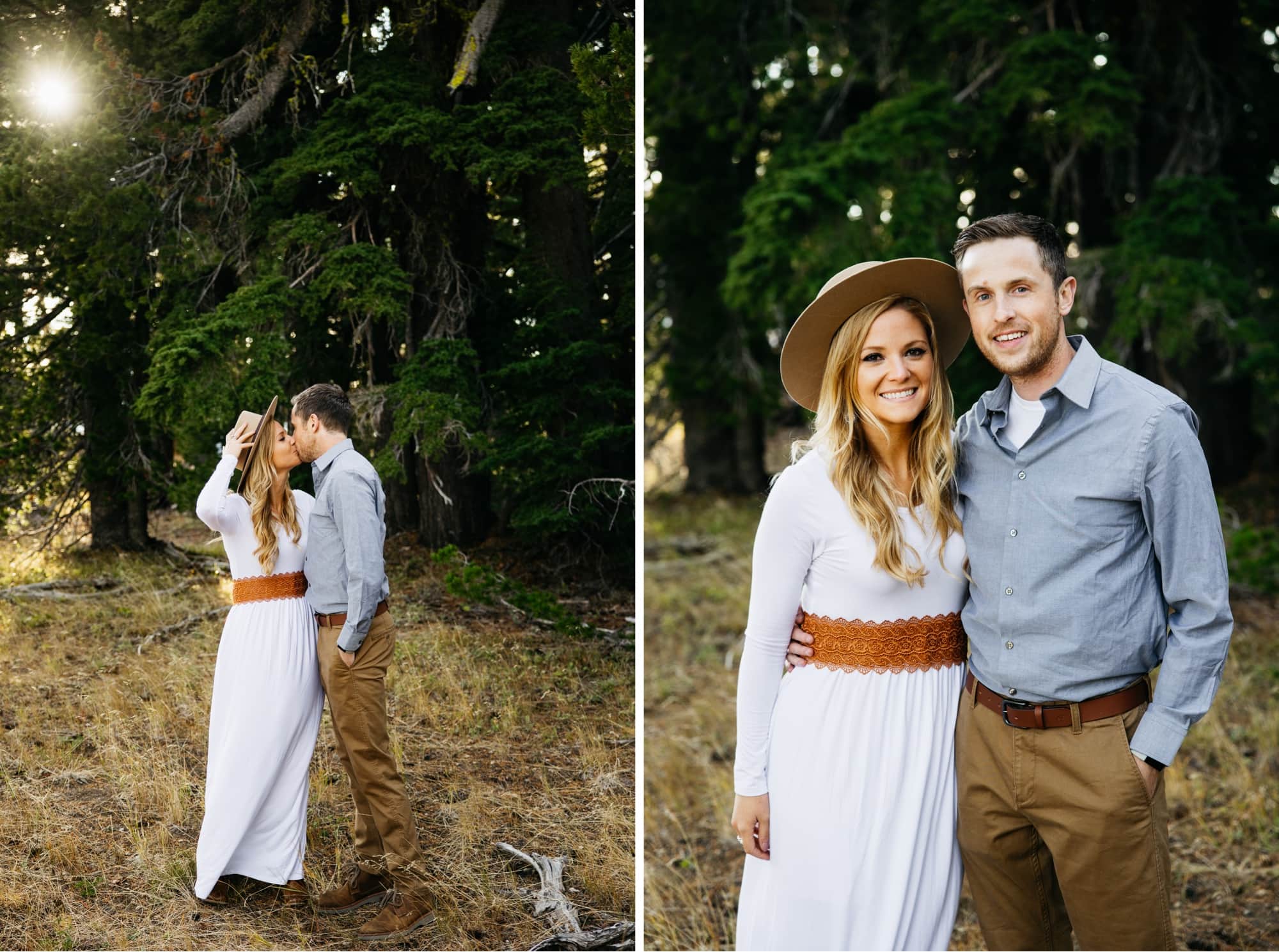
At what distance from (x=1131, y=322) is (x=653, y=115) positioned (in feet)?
12.8

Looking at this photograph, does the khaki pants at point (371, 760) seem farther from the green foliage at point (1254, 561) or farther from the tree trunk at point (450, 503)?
the green foliage at point (1254, 561)

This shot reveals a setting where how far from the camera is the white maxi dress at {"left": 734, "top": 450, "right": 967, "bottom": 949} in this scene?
2182 mm

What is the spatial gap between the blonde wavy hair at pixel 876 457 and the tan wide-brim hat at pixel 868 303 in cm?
3

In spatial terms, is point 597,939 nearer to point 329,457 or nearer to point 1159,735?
point 329,457

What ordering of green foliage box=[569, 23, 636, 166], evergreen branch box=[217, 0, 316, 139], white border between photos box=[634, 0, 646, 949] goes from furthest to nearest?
1. green foliage box=[569, 23, 636, 166]
2. white border between photos box=[634, 0, 646, 949]
3. evergreen branch box=[217, 0, 316, 139]

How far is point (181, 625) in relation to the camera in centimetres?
315

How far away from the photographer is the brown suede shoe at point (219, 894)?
301 centimetres

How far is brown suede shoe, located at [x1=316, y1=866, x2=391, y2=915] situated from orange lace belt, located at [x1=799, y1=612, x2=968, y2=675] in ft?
5.61

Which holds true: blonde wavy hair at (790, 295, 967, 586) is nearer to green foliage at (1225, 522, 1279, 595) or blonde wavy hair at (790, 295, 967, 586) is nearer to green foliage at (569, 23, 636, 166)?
green foliage at (569, 23, 636, 166)

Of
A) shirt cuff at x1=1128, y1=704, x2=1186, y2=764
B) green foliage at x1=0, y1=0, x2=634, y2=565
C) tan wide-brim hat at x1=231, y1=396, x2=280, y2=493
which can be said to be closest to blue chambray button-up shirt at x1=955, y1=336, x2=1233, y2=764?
shirt cuff at x1=1128, y1=704, x2=1186, y2=764

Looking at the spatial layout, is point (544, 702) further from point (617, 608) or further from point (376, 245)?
point (376, 245)

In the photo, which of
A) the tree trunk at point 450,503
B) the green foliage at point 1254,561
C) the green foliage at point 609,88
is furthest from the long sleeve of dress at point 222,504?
the green foliage at point 1254,561

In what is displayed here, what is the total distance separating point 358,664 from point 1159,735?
2.20 metres

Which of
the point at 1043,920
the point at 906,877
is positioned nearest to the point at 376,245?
the point at 906,877
